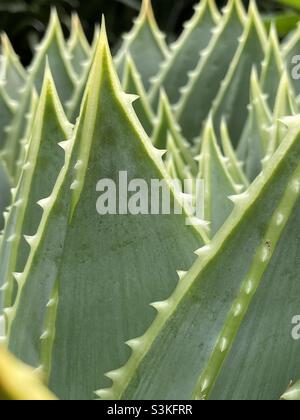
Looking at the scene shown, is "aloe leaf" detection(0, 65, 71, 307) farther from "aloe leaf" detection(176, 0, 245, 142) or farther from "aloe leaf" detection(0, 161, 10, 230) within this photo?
"aloe leaf" detection(176, 0, 245, 142)

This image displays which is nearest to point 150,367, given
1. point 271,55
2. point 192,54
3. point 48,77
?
point 48,77

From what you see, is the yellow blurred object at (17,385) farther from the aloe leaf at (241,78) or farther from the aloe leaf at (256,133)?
the aloe leaf at (241,78)

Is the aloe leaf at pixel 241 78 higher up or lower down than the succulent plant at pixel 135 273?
higher up

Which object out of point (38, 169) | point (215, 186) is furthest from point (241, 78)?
point (38, 169)

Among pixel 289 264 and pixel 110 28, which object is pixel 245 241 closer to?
pixel 289 264

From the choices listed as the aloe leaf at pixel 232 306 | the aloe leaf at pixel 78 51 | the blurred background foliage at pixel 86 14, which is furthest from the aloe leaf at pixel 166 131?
the blurred background foliage at pixel 86 14

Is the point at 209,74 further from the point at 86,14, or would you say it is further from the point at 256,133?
the point at 86,14
